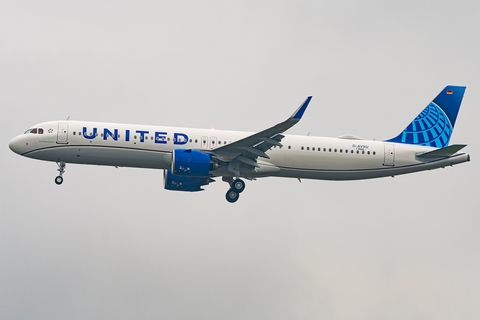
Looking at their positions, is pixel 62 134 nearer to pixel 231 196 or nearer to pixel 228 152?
pixel 228 152

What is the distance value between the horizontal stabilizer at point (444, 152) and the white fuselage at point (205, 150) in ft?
1.12

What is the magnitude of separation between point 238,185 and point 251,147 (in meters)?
3.60

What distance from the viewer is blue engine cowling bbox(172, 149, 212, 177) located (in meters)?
54.0

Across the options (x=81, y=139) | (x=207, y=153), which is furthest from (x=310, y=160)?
(x=81, y=139)

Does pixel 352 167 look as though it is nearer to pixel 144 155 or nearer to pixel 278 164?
pixel 278 164

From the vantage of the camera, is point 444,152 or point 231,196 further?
point 444,152

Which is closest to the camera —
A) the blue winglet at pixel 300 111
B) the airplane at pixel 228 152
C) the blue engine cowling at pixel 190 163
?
the blue winglet at pixel 300 111

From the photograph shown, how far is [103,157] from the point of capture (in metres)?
55.0

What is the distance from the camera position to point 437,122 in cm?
6225

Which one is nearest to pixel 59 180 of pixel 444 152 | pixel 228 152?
pixel 228 152

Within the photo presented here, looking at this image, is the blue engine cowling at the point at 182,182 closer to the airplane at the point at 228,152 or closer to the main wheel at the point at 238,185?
the airplane at the point at 228,152

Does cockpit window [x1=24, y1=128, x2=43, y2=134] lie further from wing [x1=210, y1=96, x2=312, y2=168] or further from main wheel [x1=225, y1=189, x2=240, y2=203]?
main wheel [x1=225, y1=189, x2=240, y2=203]

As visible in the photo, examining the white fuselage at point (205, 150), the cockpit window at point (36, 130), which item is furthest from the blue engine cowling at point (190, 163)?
the cockpit window at point (36, 130)

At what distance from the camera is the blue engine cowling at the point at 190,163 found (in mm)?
53969
